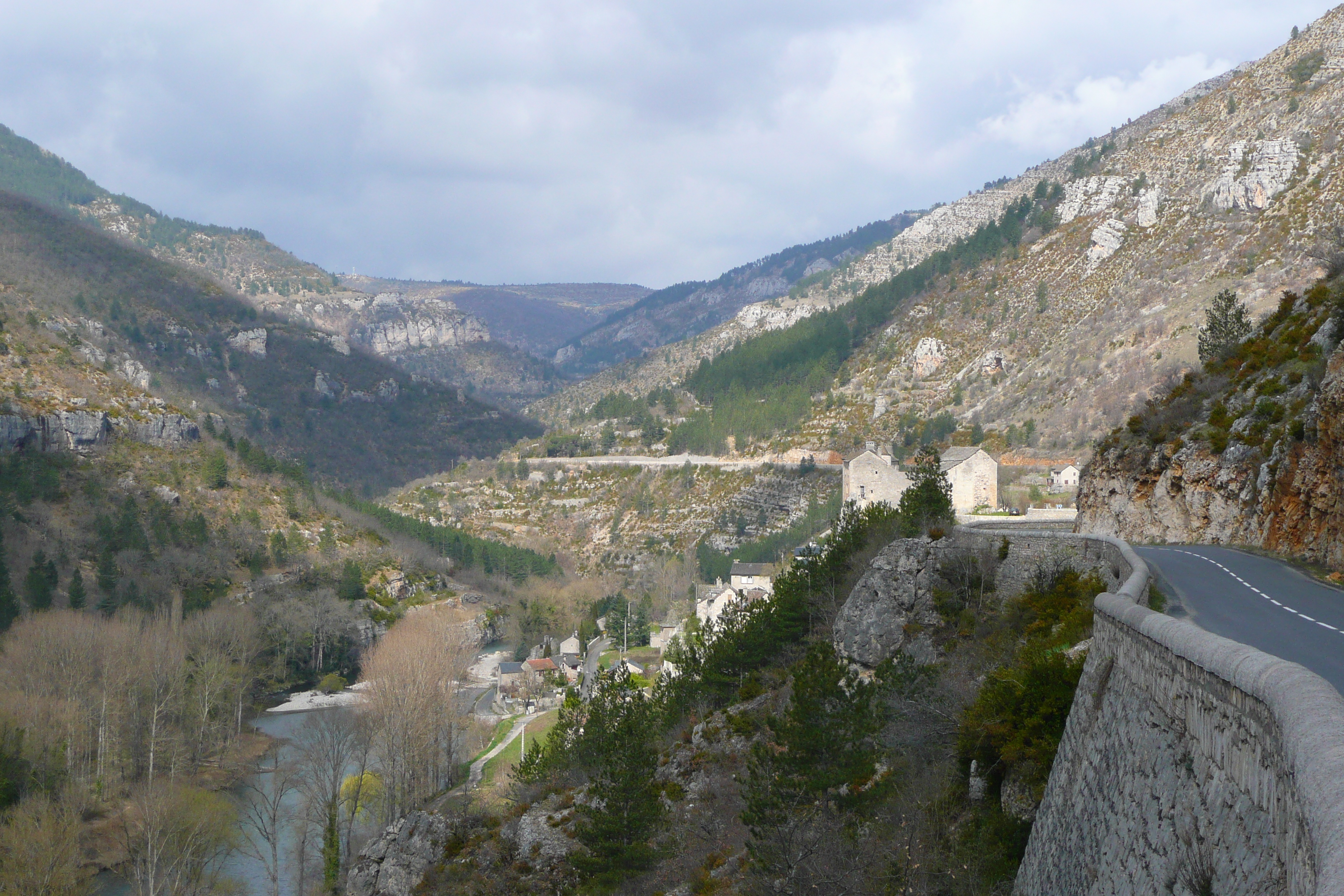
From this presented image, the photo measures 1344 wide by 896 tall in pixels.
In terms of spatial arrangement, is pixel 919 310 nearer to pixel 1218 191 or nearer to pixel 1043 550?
pixel 1218 191

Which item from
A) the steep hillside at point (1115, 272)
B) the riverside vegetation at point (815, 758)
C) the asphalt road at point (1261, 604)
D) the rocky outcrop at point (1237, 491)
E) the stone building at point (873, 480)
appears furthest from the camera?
the steep hillside at point (1115, 272)

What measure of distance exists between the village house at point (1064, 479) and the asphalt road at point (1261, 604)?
60.5 m

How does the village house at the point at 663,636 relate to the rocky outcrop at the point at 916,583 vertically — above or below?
below

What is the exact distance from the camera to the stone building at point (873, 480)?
2667 inches

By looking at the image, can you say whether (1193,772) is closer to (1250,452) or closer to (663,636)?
(1250,452)

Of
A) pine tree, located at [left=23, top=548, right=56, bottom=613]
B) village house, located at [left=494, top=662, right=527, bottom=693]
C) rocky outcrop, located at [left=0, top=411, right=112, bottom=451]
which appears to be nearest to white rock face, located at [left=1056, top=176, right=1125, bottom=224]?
village house, located at [left=494, top=662, right=527, bottom=693]

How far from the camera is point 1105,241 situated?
13175 cm

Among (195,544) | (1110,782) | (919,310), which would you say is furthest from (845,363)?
(1110,782)

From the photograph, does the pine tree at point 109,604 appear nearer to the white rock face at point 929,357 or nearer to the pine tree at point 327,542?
the pine tree at point 327,542

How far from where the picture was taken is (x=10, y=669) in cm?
4931

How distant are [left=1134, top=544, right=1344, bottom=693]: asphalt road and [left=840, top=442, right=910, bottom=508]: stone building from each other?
45.5 meters

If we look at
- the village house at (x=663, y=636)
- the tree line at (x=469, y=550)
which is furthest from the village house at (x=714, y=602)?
the tree line at (x=469, y=550)

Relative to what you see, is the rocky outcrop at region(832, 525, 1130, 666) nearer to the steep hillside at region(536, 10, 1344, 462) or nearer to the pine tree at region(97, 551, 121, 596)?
the steep hillside at region(536, 10, 1344, 462)

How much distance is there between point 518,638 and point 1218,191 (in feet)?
340
